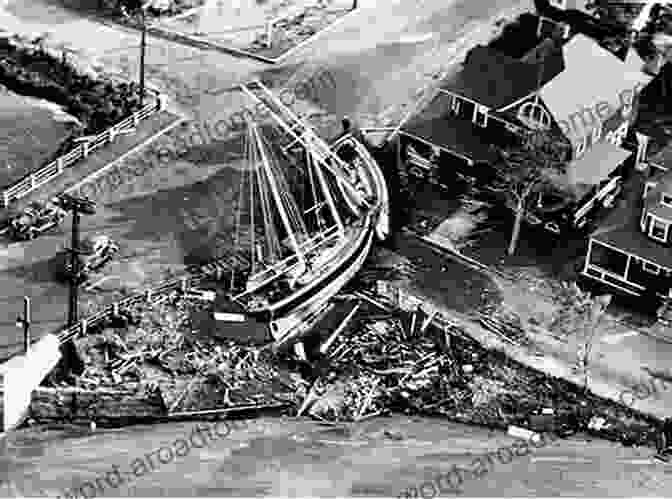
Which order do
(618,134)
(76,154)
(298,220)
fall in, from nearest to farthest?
(298,220) < (76,154) < (618,134)

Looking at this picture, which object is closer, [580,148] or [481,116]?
[580,148]

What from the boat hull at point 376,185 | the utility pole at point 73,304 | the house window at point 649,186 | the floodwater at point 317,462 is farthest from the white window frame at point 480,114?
the utility pole at point 73,304

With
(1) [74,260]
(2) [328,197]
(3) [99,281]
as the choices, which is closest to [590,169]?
(2) [328,197]

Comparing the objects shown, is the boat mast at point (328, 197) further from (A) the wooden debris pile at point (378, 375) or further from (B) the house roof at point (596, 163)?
(B) the house roof at point (596, 163)

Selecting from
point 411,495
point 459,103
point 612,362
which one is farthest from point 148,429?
point 459,103

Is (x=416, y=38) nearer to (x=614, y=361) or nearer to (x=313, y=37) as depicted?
(x=313, y=37)

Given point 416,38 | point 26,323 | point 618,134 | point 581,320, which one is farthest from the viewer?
point 416,38

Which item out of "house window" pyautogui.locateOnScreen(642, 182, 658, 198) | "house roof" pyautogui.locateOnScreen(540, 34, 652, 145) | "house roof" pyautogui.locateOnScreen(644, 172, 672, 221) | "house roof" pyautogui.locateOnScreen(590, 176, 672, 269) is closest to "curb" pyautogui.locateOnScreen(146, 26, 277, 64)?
"house roof" pyautogui.locateOnScreen(540, 34, 652, 145)

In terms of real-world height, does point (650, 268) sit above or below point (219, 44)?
below
